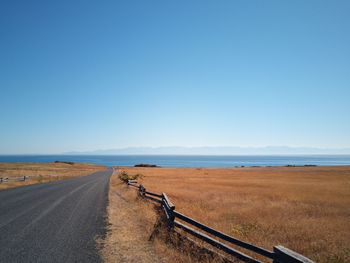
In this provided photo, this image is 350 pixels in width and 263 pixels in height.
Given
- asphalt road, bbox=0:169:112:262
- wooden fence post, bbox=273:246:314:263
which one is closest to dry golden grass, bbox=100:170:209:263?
asphalt road, bbox=0:169:112:262

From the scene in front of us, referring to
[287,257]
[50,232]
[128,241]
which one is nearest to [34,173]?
[50,232]

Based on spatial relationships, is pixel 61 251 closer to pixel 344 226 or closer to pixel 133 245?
pixel 133 245

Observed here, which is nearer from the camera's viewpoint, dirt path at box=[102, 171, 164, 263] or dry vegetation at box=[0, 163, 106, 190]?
dirt path at box=[102, 171, 164, 263]

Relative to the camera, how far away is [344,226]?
13297mm

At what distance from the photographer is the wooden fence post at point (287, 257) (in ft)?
17.4

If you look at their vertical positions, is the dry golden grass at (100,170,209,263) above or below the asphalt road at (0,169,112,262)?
below

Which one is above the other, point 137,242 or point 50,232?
point 50,232

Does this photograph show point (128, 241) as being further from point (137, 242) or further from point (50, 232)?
point (50, 232)

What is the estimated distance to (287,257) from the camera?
567 cm

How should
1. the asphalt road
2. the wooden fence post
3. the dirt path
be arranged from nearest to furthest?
the wooden fence post
the asphalt road
the dirt path

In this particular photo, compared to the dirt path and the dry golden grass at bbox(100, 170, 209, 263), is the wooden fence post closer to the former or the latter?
the dry golden grass at bbox(100, 170, 209, 263)

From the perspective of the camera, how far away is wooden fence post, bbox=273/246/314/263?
17.4 feet


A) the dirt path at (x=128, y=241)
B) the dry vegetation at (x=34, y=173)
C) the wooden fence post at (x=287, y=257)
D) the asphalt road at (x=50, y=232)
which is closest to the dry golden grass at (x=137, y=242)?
the dirt path at (x=128, y=241)

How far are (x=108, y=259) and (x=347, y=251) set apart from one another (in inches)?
306
